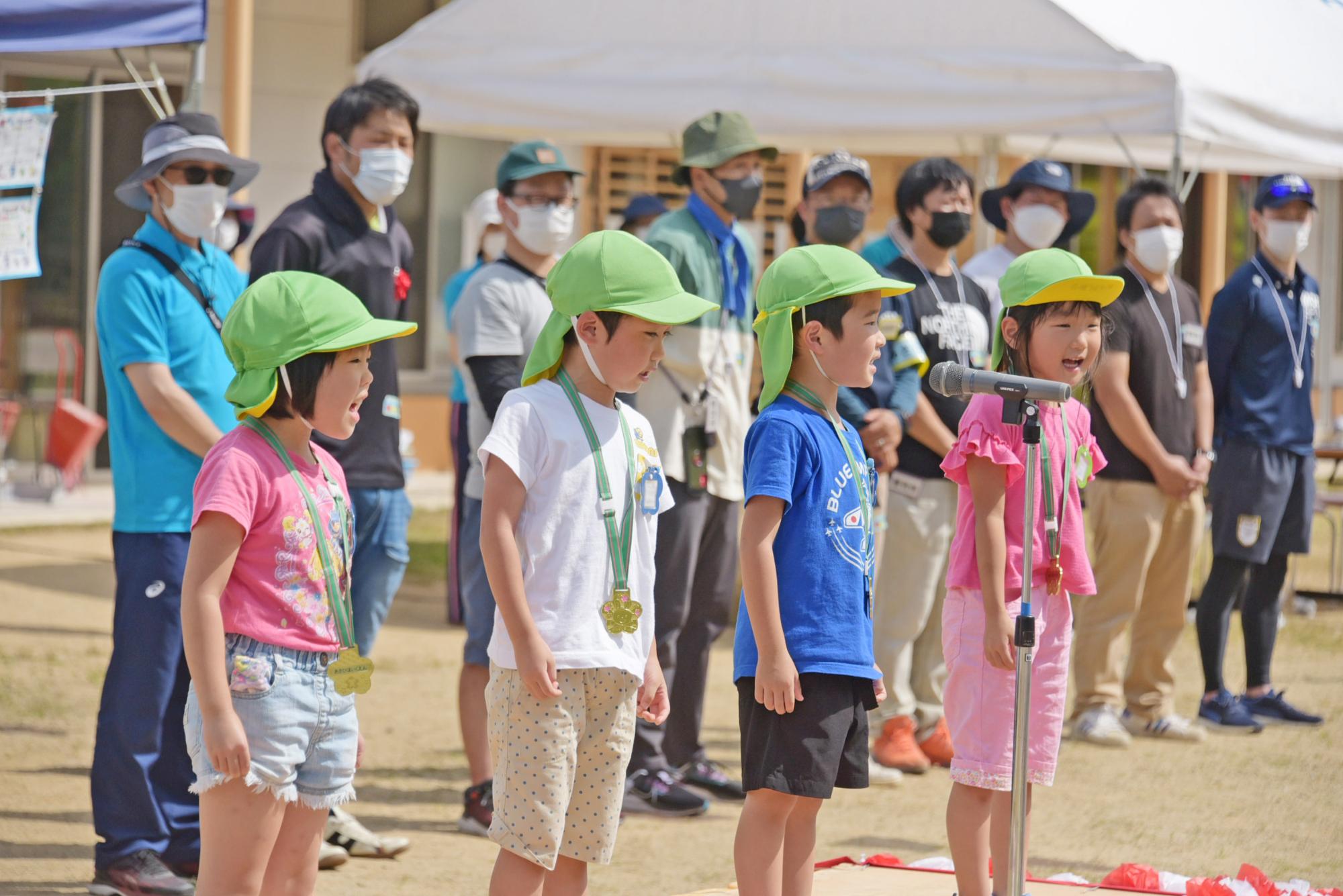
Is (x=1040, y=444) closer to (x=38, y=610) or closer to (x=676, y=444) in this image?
(x=676, y=444)

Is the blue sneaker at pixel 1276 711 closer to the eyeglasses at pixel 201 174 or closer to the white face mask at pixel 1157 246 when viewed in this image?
the white face mask at pixel 1157 246

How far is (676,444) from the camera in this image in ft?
18.5

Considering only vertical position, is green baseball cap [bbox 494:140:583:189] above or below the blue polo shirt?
above

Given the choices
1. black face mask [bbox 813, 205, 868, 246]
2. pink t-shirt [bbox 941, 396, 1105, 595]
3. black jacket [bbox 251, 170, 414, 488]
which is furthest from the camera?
black face mask [bbox 813, 205, 868, 246]

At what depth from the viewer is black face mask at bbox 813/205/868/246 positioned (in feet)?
20.7

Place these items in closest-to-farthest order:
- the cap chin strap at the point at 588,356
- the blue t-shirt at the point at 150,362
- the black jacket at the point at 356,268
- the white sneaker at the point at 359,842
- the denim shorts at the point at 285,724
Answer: the denim shorts at the point at 285,724, the cap chin strap at the point at 588,356, the blue t-shirt at the point at 150,362, the black jacket at the point at 356,268, the white sneaker at the point at 359,842

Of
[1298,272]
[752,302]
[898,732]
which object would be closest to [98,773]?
[898,732]

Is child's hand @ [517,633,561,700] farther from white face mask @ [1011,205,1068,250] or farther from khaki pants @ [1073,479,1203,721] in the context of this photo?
white face mask @ [1011,205,1068,250]

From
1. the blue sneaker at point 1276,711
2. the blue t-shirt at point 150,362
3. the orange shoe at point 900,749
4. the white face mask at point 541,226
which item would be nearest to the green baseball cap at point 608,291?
the blue t-shirt at point 150,362

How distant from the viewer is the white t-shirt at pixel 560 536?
352 centimetres

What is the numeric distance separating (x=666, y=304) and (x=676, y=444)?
2063mm

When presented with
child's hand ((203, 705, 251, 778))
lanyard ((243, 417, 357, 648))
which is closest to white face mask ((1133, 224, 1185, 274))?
lanyard ((243, 417, 357, 648))

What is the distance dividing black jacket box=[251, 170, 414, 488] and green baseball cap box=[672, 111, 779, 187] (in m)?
1.21

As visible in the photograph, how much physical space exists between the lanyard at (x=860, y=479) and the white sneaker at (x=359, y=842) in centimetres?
198
